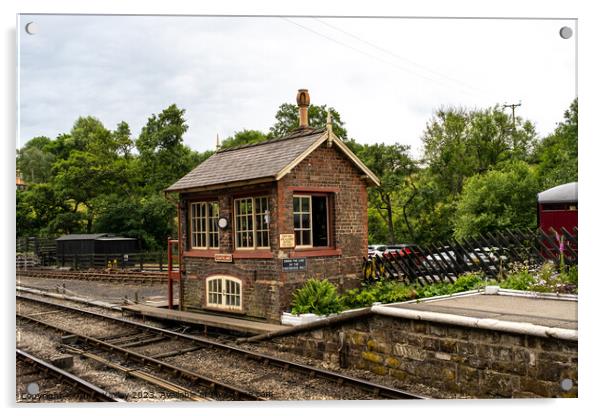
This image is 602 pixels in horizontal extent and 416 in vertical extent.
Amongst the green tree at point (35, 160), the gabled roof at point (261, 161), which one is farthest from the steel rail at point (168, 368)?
the gabled roof at point (261, 161)

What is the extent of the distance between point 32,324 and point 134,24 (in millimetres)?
8895

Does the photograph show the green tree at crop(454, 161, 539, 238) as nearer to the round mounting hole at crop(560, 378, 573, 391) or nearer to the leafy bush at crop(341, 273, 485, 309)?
the leafy bush at crop(341, 273, 485, 309)

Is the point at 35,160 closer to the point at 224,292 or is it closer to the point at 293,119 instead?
Result: the point at 224,292

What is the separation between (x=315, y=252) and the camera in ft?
36.5

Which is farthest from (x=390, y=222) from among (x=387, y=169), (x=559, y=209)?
(x=559, y=209)

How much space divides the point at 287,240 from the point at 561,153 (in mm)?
5088

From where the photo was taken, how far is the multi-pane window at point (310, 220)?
11.2m

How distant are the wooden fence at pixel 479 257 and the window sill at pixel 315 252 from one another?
0.95 meters

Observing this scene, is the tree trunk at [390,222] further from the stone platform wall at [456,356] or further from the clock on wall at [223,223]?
the stone platform wall at [456,356]

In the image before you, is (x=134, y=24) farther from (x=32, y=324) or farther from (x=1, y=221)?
(x=32, y=324)

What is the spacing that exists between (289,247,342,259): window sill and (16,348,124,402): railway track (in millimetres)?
4468

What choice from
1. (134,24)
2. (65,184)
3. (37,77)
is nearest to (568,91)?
(134,24)

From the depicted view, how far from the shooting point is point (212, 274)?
1238 cm

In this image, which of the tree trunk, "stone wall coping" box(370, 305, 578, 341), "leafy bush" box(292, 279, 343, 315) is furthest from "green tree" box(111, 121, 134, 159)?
the tree trunk
